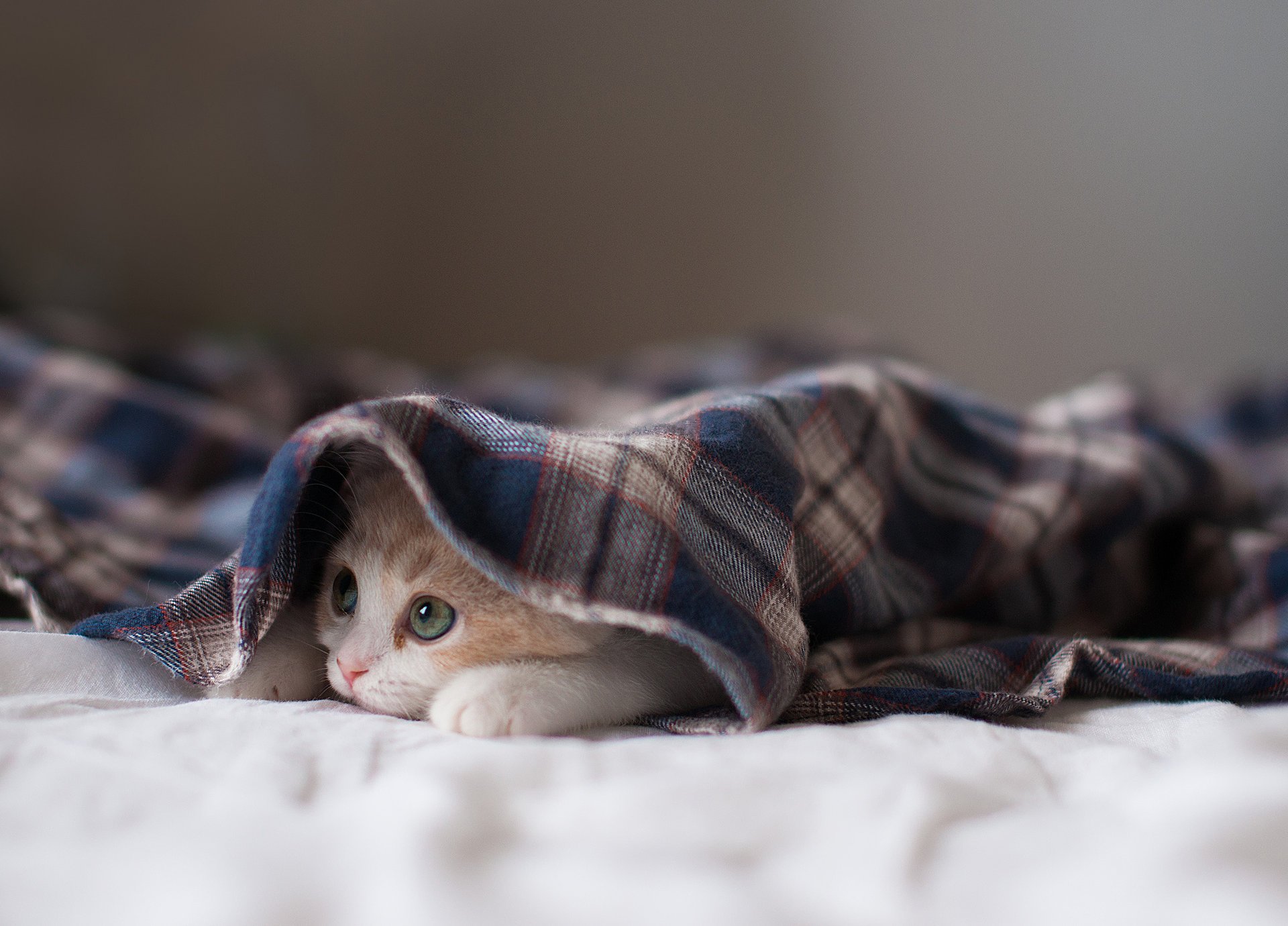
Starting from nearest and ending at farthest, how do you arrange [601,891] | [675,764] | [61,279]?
1. [601,891]
2. [675,764]
3. [61,279]

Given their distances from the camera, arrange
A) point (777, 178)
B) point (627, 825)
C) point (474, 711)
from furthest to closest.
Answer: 1. point (777, 178)
2. point (474, 711)
3. point (627, 825)

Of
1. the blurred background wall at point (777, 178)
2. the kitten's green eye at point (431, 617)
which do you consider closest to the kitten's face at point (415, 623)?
the kitten's green eye at point (431, 617)

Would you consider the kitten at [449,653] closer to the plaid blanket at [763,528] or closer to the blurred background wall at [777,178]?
the plaid blanket at [763,528]

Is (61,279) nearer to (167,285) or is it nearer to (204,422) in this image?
(167,285)

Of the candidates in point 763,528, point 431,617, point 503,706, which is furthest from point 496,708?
point 763,528

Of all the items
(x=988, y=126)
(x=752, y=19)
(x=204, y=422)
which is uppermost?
(x=752, y=19)

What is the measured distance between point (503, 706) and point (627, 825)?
16cm

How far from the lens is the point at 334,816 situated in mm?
441

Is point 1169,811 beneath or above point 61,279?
above

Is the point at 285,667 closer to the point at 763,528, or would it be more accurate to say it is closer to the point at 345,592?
the point at 345,592

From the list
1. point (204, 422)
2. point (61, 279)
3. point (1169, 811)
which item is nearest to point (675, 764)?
point (1169, 811)

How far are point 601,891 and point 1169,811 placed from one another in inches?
11.2

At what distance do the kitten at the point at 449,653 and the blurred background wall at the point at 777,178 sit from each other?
5.89ft

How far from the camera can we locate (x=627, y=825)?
1.44 ft
